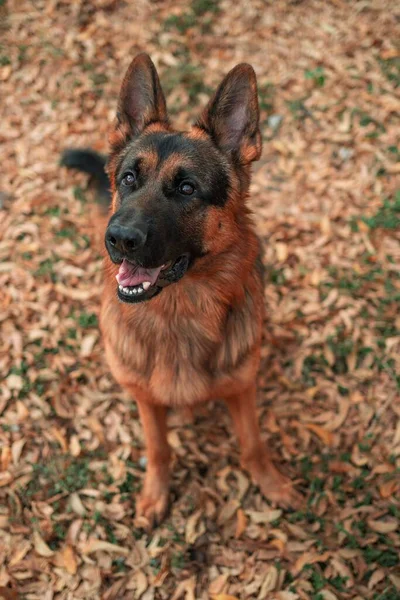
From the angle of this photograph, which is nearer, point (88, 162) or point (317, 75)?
point (88, 162)

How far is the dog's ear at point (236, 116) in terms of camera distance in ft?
10.5

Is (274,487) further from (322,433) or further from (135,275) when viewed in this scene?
(135,275)

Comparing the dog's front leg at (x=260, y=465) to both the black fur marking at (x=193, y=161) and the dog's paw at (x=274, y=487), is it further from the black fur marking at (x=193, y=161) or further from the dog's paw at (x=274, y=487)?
the black fur marking at (x=193, y=161)

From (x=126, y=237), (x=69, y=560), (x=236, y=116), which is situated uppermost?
(x=236, y=116)

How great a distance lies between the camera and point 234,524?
4.25 meters

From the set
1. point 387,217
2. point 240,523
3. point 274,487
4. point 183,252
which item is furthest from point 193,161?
point 387,217

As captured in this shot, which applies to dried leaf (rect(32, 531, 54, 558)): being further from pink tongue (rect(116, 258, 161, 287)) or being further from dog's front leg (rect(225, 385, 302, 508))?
pink tongue (rect(116, 258, 161, 287))

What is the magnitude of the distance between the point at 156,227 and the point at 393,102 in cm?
462

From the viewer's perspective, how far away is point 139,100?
3.55 metres

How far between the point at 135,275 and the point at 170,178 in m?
0.60

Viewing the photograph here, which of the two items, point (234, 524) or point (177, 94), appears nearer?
point (234, 524)

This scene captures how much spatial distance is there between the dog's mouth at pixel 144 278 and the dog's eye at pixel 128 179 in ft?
1.66

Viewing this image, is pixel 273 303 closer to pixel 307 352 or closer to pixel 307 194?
pixel 307 352

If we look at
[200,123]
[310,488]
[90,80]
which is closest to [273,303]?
[310,488]
